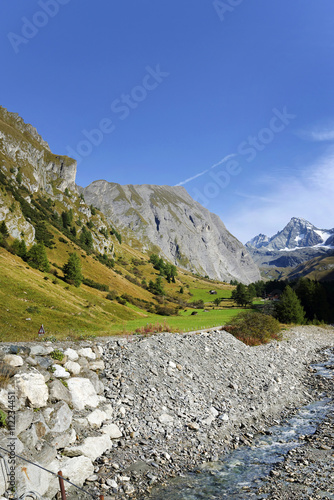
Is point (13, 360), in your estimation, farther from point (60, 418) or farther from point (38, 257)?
point (38, 257)

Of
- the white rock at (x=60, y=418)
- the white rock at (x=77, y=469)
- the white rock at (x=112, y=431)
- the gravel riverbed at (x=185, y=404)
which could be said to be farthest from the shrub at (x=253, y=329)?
the white rock at (x=77, y=469)

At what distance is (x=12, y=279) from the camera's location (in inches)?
2275

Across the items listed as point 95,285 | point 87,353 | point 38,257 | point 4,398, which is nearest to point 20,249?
point 38,257

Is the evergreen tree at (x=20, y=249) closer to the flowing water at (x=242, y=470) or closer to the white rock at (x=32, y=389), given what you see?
the white rock at (x=32, y=389)

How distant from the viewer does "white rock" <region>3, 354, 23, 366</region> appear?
13805 mm

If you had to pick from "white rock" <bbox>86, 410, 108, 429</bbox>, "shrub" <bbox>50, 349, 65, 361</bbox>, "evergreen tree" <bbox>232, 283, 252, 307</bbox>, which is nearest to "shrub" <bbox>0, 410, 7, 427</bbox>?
"white rock" <bbox>86, 410, 108, 429</bbox>

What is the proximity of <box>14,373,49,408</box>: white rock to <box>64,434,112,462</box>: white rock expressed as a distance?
8.16ft

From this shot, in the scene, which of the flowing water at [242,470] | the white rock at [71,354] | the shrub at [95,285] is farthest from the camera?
the shrub at [95,285]

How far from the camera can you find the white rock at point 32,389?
12.7 meters

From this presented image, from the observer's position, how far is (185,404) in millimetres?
18328

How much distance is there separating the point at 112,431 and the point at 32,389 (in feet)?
15.7

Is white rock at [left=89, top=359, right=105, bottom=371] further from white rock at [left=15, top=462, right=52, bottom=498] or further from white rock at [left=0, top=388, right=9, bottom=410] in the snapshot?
white rock at [left=15, top=462, right=52, bottom=498]

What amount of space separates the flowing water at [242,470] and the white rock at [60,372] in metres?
7.35

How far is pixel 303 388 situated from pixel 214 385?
37.8 feet
